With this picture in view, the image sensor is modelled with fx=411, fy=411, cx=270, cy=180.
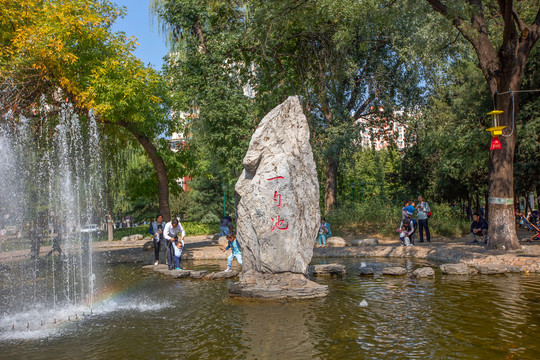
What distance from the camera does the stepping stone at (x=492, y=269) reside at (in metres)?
10.5

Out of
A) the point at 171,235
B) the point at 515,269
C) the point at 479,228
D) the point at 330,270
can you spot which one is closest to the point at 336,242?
the point at 479,228

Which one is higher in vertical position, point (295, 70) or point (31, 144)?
point (295, 70)

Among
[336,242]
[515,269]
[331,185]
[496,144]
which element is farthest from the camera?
[331,185]

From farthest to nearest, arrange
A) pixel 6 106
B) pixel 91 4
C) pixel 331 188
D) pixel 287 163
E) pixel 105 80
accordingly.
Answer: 1. pixel 331 188
2. pixel 91 4
3. pixel 105 80
4. pixel 6 106
5. pixel 287 163

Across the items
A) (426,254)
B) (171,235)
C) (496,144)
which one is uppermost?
(496,144)

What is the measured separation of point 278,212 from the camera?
882 cm

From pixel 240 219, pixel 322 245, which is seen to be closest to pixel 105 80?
pixel 240 219

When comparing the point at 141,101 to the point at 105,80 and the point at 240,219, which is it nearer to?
the point at 105,80

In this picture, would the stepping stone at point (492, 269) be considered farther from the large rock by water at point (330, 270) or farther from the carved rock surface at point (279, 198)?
the carved rock surface at point (279, 198)

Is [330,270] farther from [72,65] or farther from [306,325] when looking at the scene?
[72,65]

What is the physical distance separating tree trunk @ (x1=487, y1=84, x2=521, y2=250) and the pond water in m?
3.10

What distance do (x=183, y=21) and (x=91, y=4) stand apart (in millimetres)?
6086

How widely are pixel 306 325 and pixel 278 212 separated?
8.92ft

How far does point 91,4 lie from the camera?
16.5 metres
